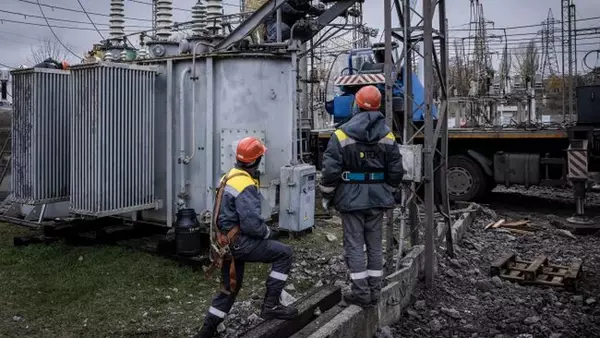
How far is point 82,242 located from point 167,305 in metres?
2.73

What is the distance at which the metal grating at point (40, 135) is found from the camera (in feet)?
24.1

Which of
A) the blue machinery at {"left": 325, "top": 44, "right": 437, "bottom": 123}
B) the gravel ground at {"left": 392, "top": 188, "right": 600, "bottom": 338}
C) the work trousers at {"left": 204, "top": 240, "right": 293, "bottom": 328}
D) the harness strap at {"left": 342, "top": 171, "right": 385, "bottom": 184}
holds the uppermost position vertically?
the blue machinery at {"left": 325, "top": 44, "right": 437, "bottom": 123}

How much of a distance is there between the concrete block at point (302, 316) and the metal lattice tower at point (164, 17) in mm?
4915

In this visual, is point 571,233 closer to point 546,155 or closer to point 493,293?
point 546,155

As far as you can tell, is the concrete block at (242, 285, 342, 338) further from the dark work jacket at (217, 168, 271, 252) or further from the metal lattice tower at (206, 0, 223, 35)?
the metal lattice tower at (206, 0, 223, 35)

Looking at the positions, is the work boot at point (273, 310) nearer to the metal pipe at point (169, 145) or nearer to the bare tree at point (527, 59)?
the metal pipe at point (169, 145)

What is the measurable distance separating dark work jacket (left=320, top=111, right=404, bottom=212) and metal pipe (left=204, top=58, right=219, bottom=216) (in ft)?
9.45

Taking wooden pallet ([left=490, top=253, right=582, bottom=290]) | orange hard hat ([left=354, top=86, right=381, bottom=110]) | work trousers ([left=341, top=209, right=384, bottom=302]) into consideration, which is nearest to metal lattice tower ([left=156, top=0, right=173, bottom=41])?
orange hard hat ([left=354, top=86, right=381, bottom=110])

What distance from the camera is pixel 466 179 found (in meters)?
12.4

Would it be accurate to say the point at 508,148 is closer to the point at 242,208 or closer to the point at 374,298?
the point at 374,298

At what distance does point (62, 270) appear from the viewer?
6691 mm

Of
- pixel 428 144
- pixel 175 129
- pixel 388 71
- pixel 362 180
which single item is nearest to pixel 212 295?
pixel 362 180

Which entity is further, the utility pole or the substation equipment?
the substation equipment

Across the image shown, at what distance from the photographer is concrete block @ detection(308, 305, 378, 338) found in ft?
13.5
